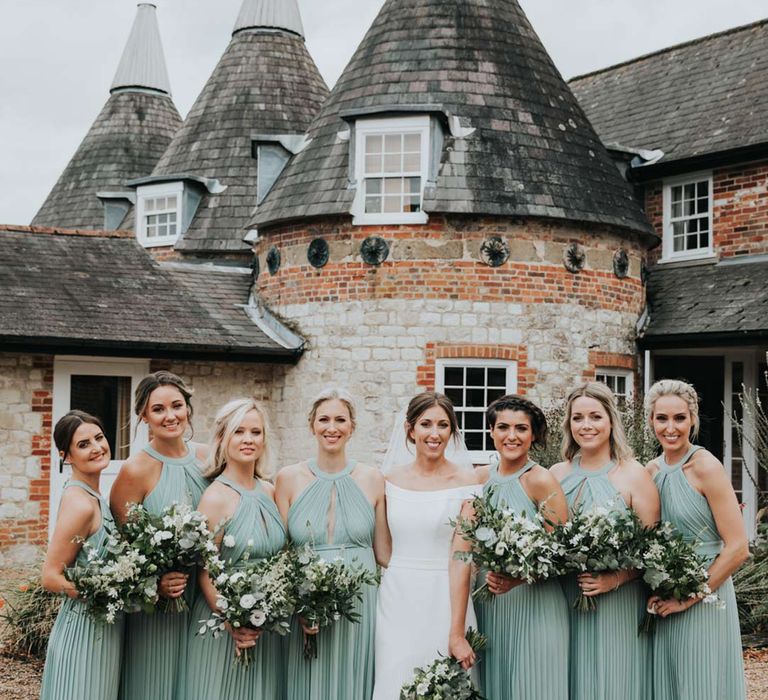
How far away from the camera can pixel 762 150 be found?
14852 mm

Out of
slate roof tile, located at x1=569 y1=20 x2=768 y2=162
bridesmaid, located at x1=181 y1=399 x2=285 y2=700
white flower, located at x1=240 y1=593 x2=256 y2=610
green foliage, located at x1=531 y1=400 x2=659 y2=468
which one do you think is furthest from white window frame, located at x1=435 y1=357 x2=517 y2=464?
white flower, located at x1=240 y1=593 x2=256 y2=610

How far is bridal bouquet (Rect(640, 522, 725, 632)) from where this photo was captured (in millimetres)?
5066

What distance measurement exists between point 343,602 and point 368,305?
901cm

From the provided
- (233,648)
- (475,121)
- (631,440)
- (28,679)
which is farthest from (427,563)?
(475,121)

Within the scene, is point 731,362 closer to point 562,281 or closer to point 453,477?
point 562,281

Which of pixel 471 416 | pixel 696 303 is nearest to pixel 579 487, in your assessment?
pixel 471 416

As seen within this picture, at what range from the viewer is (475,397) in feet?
45.5

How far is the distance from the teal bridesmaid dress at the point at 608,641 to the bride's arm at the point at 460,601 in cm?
53

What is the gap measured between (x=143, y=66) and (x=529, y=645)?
24.4 m

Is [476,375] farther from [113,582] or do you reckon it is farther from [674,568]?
[113,582]

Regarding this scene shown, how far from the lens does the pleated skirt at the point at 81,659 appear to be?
16.5 ft

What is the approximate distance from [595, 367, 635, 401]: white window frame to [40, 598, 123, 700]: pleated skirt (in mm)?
10371

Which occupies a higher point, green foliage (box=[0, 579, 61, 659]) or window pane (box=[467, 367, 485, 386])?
window pane (box=[467, 367, 485, 386])

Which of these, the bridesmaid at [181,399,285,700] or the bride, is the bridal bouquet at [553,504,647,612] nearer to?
the bride
